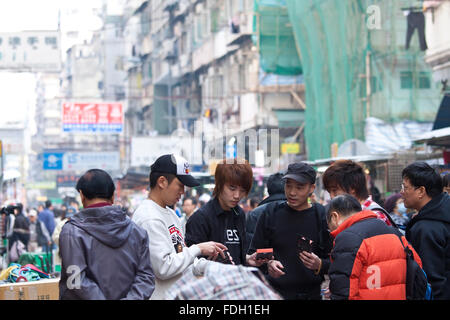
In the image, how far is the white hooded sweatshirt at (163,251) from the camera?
15.3ft

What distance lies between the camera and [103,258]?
4367mm

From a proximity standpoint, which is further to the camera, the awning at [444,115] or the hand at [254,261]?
the awning at [444,115]

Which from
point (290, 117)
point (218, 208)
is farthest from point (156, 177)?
point (290, 117)

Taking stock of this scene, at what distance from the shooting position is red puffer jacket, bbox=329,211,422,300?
14.5ft

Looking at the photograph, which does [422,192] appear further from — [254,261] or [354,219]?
[254,261]

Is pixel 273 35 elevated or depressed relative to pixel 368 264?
elevated

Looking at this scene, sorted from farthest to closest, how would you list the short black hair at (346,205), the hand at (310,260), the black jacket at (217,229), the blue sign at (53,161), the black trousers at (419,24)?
the blue sign at (53,161), the black trousers at (419,24), the black jacket at (217,229), the hand at (310,260), the short black hair at (346,205)

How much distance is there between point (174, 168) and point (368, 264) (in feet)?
4.41

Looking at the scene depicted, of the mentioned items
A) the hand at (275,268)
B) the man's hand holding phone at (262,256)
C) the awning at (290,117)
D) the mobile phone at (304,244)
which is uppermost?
the awning at (290,117)

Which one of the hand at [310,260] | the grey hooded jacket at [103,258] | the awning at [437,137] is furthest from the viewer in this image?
the awning at [437,137]

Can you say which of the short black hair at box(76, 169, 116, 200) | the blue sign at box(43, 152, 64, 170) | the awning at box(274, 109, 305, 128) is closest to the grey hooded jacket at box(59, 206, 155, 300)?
the short black hair at box(76, 169, 116, 200)

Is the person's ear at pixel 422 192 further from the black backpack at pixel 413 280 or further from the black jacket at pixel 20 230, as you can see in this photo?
the black jacket at pixel 20 230


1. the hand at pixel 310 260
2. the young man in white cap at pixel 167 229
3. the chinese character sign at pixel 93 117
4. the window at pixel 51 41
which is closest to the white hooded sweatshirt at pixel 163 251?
the young man in white cap at pixel 167 229
